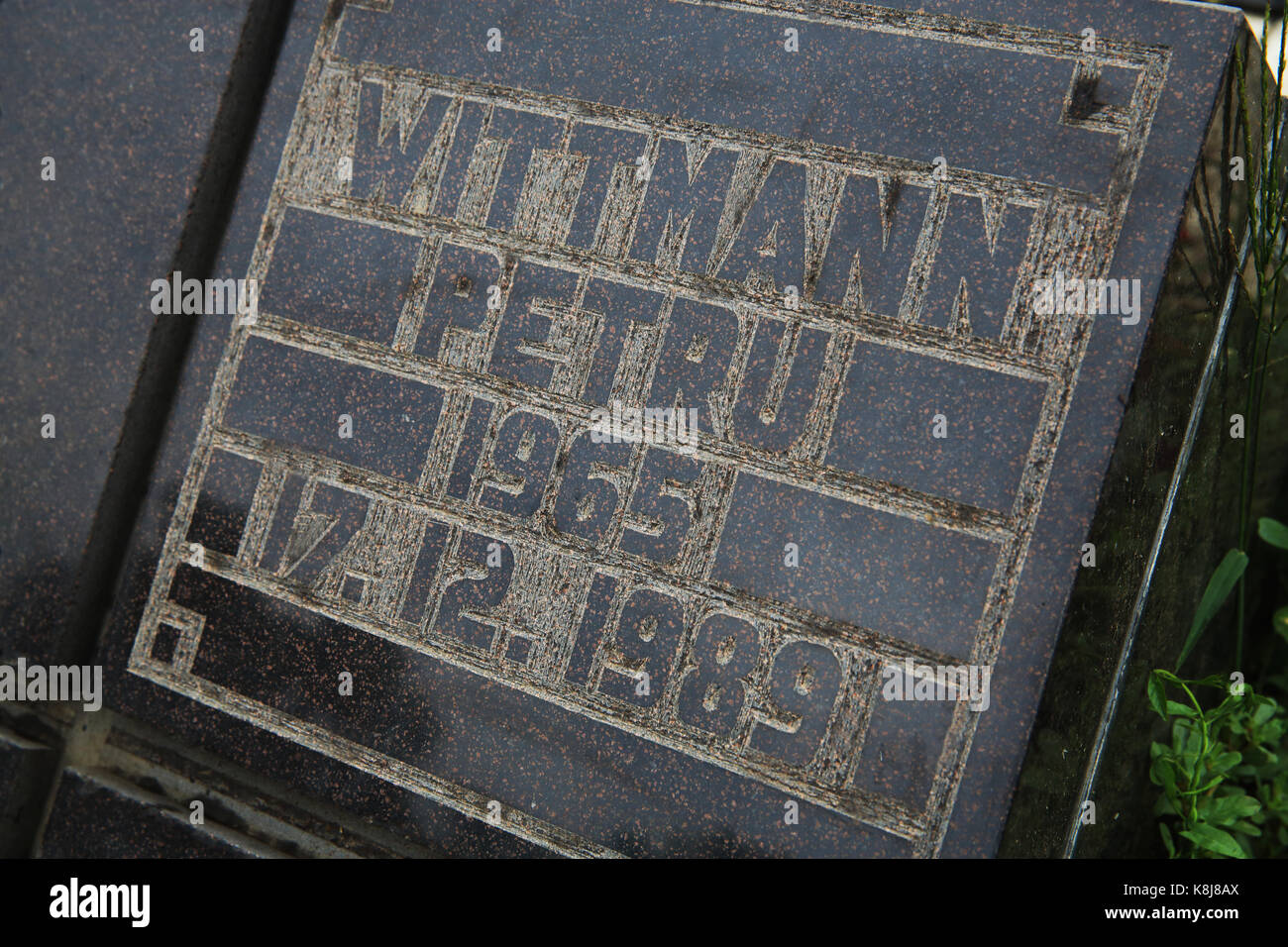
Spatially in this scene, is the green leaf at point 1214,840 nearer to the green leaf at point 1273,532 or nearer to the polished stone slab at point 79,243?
the green leaf at point 1273,532

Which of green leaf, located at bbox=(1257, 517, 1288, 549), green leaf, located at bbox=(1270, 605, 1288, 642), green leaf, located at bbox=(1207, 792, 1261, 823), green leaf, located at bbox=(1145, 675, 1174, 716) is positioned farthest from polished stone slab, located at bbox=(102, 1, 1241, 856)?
green leaf, located at bbox=(1270, 605, 1288, 642)

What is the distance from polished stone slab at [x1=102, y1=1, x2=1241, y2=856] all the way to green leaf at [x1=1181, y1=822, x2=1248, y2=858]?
631 mm

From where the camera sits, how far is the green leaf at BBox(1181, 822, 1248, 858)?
2543mm

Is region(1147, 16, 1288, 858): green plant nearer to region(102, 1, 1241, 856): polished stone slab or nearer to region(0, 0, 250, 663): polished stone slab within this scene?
region(102, 1, 1241, 856): polished stone slab

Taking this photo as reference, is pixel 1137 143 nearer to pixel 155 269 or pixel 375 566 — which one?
pixel 375 566

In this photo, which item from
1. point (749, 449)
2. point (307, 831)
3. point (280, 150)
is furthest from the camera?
point (280, 150)

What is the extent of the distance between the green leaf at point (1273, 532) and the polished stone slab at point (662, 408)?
2.82 ft

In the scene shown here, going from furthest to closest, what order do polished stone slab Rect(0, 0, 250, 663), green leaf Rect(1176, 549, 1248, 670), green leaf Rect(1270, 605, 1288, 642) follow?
polished stone slab Rect(0, 0, 250, 663) → green leaf Rect(1270, 605, 1288, 642) → green leaf Rect(1176, 549, 1248, 670)

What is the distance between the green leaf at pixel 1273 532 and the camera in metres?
2.92

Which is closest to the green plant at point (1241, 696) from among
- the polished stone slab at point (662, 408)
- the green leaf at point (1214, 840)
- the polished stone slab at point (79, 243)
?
the green leaf at point (1214, 840)

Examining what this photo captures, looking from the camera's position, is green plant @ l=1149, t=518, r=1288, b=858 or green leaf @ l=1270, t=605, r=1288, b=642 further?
green leaf @ l=1270, t=605, r=1288, b=642

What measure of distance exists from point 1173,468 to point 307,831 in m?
3.08

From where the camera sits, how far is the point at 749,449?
9.12 ft
